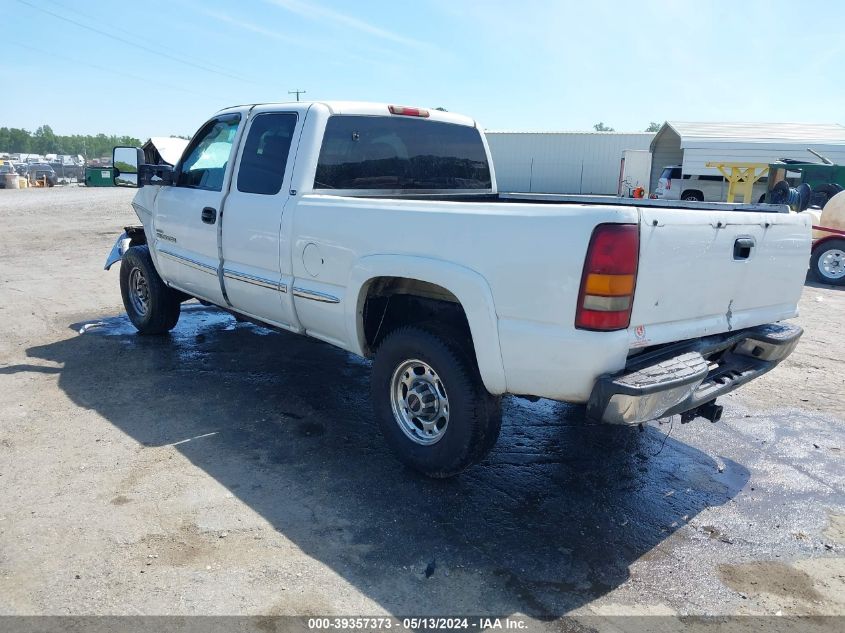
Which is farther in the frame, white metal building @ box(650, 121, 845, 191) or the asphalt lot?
white metal building @ box(650, 121, 845, 191)

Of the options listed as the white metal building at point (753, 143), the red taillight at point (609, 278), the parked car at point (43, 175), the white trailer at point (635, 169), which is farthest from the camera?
the parked car at point (43, 175)

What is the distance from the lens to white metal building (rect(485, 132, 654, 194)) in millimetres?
36031

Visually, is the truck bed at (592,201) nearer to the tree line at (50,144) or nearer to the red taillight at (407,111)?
the red taillight at (407,111)

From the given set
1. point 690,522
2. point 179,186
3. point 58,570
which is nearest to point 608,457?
point 690,522

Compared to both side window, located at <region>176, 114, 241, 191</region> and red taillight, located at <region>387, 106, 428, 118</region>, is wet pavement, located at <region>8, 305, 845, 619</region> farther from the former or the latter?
red taillight, located at <region>387, 106, 428, 118</region>

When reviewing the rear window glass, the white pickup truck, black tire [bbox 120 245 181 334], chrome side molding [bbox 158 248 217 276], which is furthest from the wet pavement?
the rear window glass

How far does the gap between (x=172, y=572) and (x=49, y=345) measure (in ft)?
14.1

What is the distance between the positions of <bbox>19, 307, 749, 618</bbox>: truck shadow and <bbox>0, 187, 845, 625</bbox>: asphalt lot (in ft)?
0.05

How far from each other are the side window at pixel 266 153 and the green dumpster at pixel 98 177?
3783 centimetres

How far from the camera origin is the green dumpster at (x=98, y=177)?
125 ft

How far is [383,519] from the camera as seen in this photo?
11.0 feet

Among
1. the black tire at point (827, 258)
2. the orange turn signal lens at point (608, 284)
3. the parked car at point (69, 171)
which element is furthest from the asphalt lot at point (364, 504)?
the parked car at point (69, 171)

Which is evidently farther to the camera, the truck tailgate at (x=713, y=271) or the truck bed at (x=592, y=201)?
the truck bed at (x=592, y=201)

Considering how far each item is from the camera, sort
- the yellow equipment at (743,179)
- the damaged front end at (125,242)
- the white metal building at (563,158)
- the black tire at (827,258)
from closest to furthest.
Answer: the damaged front end at (125,242), the black tire at (827,258), the yellow equipment at (743,179), the white metal building at (563,158)
